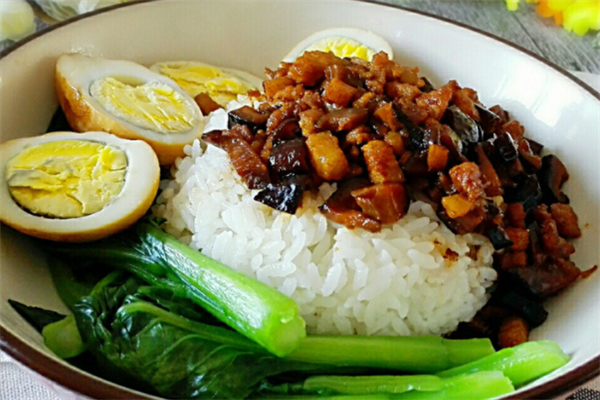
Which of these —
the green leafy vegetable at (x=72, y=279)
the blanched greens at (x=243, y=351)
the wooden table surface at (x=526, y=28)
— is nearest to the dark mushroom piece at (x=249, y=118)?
the blanched greens at (x=243, y=351)

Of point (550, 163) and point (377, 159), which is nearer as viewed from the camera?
point (377, 159)

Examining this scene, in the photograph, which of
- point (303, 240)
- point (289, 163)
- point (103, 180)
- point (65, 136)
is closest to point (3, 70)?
point (65, 136)

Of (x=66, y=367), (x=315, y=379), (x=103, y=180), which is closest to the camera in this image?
(x=66, y=367)

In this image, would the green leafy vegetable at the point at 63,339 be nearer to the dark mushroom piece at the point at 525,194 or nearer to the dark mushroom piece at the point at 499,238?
the dark mushroom piece at the point at 499,238

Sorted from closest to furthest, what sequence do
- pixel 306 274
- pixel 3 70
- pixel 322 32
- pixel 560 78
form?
pixel 306 274
pixel 3 70
pixel 560 78
pixel 322 32

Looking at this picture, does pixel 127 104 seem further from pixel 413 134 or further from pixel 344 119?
pixel 413 134

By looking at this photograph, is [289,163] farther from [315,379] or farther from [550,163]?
[550,163]

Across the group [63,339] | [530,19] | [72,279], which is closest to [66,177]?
[72,279]

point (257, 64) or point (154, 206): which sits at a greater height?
point (257, 64)
